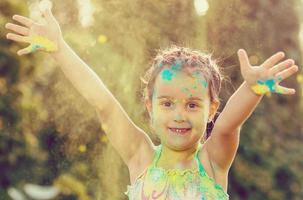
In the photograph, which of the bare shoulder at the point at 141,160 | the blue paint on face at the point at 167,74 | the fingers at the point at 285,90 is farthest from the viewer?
the bare shoulder at the point at 141,160

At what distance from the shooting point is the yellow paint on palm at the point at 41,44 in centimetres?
298

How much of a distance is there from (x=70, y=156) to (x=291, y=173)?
227 cm

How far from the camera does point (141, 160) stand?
9.84ft

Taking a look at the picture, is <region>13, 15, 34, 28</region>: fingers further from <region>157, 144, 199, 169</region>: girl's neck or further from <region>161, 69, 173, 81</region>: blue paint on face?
<region>157, 144, 199, 169</region>: girl's neck

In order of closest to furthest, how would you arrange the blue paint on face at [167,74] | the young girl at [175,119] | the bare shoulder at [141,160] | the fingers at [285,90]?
1. the fingers at [285,90]
2. the young girl at [175,119]
3. the blue paint on face at [167,74]
4. the bare shoulder at [141,160]

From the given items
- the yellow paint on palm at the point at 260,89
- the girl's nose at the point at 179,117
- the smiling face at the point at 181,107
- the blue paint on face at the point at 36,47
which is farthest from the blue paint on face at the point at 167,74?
the blue paint on face at the point at 36,47

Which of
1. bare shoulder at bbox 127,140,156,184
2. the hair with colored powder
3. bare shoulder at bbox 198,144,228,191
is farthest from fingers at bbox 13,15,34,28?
bare shoulder at bbox 198,144,228,191

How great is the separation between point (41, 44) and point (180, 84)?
65 cm

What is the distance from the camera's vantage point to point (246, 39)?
726 cm

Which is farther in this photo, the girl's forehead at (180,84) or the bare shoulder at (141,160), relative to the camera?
the bare shoulder at (141,160)

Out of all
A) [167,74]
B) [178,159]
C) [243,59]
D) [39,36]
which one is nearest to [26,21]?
[39,36]

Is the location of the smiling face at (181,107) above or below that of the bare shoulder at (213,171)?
above

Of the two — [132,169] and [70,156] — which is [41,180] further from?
[132,169]

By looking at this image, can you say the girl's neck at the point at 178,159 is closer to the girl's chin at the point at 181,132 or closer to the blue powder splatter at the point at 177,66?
the girl's chin at the point at 181,132
